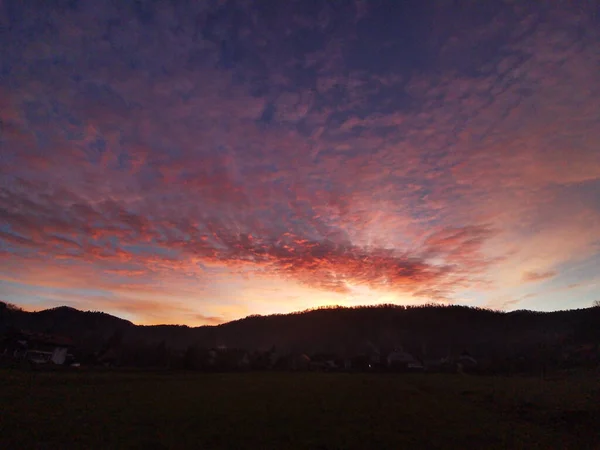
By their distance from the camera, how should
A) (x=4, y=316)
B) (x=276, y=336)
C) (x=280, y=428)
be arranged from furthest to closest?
(x=276, y=336) → (x=4, y=316) → (x=280, y=428)

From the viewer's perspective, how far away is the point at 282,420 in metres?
19.7

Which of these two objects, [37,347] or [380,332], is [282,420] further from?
[380,332]

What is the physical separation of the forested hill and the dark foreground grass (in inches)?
3263

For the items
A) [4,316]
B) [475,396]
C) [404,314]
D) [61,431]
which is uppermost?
[404,314]

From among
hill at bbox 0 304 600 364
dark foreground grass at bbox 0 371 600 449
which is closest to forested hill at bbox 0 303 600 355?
hill at bbox 0 304 600 364

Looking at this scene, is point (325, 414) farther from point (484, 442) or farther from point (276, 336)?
point (276, 336)

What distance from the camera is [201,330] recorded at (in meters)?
200

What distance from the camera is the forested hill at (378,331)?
12000 cm

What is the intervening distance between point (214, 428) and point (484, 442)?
1246 centimetres

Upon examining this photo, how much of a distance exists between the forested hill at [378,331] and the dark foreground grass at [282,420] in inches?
3263

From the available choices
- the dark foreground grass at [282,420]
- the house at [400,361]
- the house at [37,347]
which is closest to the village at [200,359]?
the house at [37,347]

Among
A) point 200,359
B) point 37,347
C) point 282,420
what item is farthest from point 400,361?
point 37,347

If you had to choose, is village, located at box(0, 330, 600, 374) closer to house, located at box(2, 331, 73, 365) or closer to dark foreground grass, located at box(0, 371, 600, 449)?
house, located at box(2, 331, 73, 365)

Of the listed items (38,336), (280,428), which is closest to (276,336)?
(38,336)
